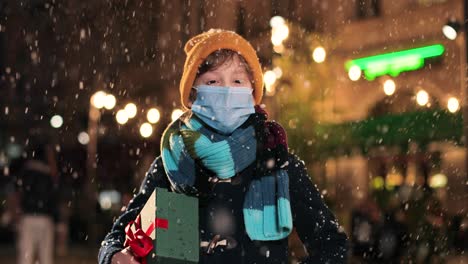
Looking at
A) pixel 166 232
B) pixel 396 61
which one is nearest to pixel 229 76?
pixel 166 232

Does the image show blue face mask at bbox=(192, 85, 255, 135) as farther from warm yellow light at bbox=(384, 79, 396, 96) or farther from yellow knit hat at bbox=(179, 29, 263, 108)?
warm yellow light at bbox=(384, 79, 396, 96)

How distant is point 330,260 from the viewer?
2.49m

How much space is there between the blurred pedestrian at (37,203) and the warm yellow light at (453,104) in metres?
10.7

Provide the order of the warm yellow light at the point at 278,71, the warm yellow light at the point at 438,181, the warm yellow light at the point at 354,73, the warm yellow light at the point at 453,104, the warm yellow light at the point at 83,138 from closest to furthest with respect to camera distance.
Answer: the warm yellow light at the point at 278,71, the warm yellow light at the point at 453,104, the warm yellow light at the point at 438,181, the warm yellow light at the point at 354,73, the warm yellow light at the point at 83,138

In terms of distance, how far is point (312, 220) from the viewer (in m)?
2.57

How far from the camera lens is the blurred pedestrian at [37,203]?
11523 millimetres

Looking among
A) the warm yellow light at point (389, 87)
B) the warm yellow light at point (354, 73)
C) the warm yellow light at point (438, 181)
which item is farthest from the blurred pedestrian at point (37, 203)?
the warm yellow light at point (354, 73)

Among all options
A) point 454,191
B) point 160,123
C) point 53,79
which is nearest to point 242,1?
point 160,123

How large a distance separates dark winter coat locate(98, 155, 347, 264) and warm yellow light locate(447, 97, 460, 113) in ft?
58.0

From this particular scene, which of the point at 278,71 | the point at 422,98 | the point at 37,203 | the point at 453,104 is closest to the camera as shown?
the point at 37,203

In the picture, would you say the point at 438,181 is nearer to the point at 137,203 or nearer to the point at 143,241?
the point at 137,203

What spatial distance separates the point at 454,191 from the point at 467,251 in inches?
205

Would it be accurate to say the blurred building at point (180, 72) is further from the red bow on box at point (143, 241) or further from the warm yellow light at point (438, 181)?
the red bow on box at point (143, 241)

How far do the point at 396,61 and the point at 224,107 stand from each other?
864 inches
